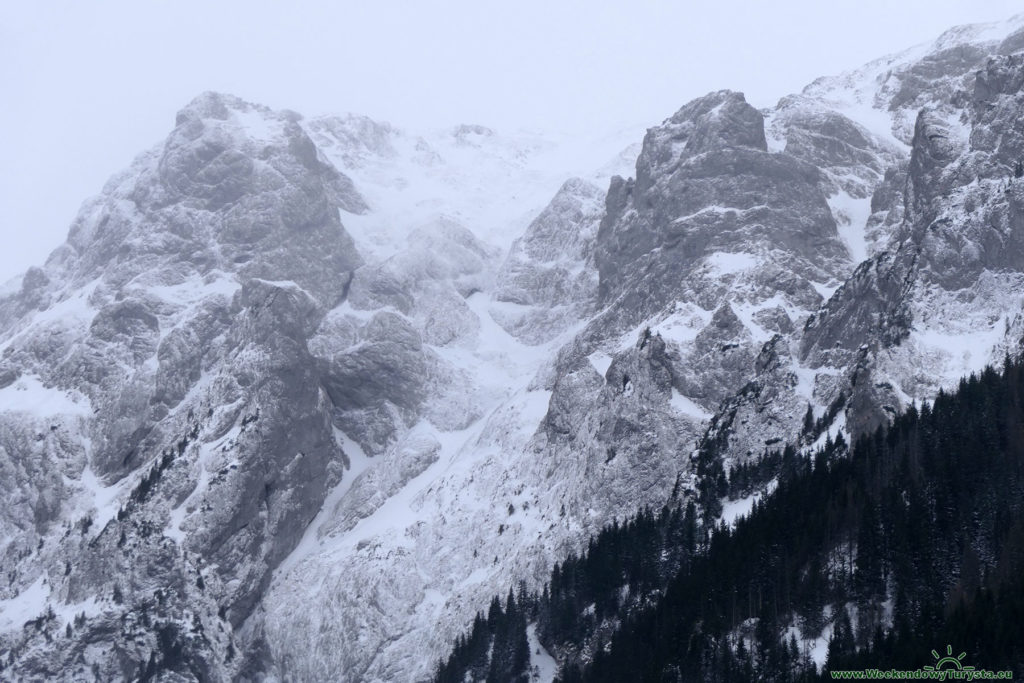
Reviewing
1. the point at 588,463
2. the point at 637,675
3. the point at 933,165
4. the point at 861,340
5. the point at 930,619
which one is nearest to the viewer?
the point at 930,619

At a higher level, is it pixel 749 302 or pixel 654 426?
pixel 749 302

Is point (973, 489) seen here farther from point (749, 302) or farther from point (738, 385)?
point (749, 302)

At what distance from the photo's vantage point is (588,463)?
556 feet

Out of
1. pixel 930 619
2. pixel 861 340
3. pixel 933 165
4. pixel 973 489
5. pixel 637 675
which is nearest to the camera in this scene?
pixel 930 619

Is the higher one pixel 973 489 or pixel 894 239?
pixel 894 239

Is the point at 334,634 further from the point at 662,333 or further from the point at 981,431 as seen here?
the point at 981,431

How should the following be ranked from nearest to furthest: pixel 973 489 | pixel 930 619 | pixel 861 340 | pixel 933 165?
pixel 930 619 → pixel 973 489 → pixel 861 340 → pixel 933 165

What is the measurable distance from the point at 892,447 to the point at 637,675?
100 feet

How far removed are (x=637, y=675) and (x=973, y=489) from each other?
110 ft

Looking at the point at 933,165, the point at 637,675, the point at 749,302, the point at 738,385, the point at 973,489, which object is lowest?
the point at 637,675

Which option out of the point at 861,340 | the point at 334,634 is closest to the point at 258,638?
the point at 334,634

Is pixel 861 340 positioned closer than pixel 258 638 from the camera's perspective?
Yes

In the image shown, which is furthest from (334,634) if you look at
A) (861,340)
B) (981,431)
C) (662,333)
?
(981,431)

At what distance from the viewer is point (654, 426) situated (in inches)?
6540
